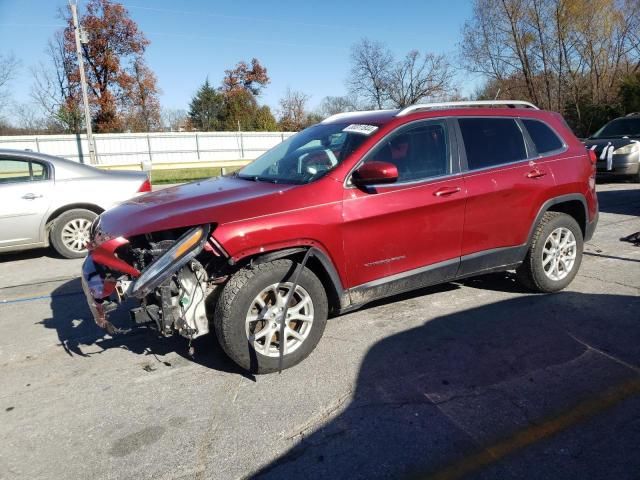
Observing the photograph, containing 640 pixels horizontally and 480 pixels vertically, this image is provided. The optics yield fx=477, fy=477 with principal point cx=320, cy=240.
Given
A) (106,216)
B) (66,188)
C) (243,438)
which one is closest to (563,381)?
(243,438)

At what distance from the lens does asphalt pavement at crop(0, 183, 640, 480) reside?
253 centimetres

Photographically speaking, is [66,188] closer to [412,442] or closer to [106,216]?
[106,216]

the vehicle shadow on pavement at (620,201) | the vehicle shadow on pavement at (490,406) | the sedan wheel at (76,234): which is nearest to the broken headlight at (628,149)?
the vehicle shadow on pavement at (620,201)

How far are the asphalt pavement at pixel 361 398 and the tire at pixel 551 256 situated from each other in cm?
18

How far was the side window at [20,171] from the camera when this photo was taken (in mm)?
6652

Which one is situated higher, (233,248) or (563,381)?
(233,248)

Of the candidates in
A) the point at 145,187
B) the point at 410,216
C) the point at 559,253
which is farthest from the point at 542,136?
the point at 145,187

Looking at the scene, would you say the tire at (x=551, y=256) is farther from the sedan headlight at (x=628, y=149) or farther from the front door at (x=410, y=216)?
the sedan headlight at (x=628, y=149)

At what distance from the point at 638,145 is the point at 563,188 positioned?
945cm

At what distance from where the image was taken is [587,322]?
411 cm

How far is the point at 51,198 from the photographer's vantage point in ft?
22.0

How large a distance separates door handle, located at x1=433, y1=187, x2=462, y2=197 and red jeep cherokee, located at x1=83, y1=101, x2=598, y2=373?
0.01 metres

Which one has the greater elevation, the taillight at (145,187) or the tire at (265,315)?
the taillight at (145,187)

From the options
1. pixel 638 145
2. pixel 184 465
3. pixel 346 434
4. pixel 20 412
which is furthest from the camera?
pixel 638 145
